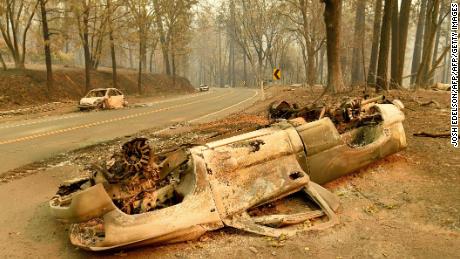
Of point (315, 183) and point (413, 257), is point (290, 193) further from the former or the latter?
point (413, 257)

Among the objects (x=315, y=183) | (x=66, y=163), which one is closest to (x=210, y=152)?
(x=315, y=183)

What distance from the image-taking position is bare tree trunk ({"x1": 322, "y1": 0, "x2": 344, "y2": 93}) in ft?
48.8

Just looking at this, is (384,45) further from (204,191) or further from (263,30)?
(263,30)

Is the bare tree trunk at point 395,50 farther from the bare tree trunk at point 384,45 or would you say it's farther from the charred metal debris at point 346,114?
the charred metal debris at point 346,114

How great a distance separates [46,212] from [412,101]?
11.5m

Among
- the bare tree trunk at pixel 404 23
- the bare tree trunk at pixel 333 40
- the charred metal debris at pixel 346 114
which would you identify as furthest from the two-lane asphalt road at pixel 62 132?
the bare tree trunk at pixel 404 23

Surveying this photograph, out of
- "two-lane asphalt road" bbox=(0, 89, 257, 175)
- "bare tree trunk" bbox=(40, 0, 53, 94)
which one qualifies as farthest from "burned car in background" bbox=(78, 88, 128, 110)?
"bare tree trunk" bbox=(40, 0, 53, 94)

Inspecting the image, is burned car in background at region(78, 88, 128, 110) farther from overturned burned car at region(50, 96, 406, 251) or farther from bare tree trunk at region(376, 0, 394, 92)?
overturned burned car at region(50, 96, 406, 251)

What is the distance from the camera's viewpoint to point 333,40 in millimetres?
15500

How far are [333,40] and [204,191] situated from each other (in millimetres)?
12492

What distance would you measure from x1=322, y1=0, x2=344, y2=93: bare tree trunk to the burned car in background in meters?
12.3

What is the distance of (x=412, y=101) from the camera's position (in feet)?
41.7

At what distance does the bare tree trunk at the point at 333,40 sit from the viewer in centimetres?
1488

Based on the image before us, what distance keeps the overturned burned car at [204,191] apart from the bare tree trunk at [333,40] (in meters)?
10.4
